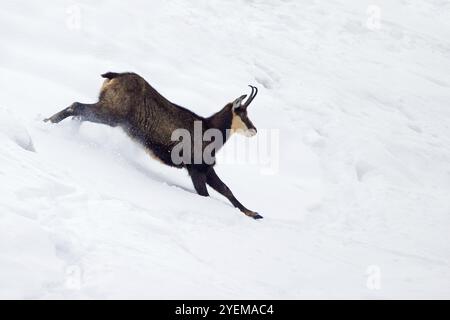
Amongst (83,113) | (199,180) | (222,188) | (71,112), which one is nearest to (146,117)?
(83,113)

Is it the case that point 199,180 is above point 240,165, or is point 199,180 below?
below

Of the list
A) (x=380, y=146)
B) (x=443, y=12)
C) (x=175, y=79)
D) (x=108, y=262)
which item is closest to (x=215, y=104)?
(x=175, y=79)

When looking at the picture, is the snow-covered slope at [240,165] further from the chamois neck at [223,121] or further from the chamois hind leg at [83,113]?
the chamois neck at [223,121]

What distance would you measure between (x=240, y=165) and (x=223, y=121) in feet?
6.06

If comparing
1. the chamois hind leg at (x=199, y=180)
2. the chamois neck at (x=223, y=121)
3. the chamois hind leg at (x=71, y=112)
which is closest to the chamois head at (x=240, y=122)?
the chamois neck at (x=223, y=121)

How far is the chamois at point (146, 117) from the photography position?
937 cm

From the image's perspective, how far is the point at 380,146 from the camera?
46.1 ft

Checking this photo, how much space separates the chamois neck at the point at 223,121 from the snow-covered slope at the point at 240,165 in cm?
94

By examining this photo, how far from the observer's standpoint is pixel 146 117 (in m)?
9.55

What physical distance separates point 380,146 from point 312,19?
6.37 meters

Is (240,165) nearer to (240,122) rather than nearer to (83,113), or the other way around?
(240,122)

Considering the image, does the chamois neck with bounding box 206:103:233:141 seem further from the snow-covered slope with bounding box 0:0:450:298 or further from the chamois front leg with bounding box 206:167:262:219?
the snow-covered slope with bounding box 0:0:450:298
